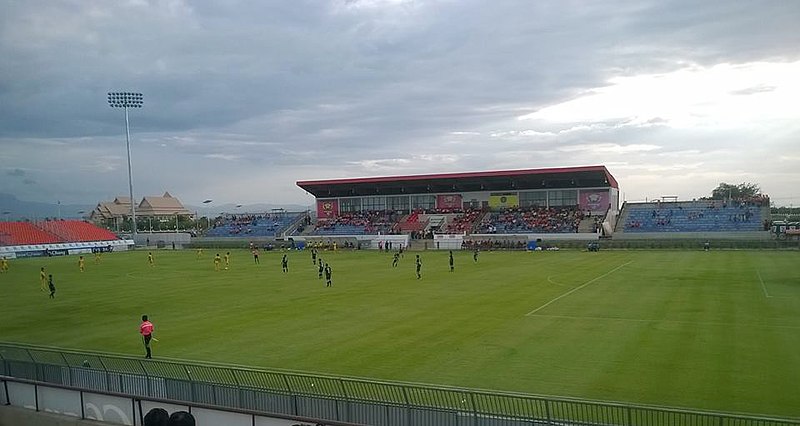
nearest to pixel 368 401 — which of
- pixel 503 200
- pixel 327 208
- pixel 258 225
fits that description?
pixel 503 200

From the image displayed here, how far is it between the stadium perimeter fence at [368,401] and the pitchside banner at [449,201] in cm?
8095

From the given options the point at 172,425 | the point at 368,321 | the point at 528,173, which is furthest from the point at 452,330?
the point at 528,173

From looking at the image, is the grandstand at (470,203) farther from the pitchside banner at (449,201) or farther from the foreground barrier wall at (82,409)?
the foreground barrier wall at (82,409)

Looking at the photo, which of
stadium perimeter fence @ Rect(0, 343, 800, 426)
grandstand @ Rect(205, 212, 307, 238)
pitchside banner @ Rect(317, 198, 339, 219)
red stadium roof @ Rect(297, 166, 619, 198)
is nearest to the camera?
stadium perimeter fence @ Rect(0, 343, 800, 426)

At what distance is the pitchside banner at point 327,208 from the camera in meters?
105

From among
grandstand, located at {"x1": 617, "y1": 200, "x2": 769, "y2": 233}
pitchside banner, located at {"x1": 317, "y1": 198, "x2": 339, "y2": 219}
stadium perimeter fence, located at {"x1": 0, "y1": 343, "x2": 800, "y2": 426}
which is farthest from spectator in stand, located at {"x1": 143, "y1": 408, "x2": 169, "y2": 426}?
pitchside banner, located at {"x1": 317, "y1": 198, "x2": 339, "y2": 219}

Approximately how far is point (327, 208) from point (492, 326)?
83833mm

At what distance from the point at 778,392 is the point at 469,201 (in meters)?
80.7

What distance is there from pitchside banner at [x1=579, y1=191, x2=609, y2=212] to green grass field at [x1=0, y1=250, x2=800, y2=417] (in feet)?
129

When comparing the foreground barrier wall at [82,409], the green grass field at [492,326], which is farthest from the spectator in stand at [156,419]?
the green grass field at [492,326]

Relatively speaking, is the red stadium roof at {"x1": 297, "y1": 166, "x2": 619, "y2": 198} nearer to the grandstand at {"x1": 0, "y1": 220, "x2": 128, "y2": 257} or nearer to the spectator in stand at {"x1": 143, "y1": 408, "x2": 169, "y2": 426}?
the grandstand at {"x1": 0, "y1": 220, "x2": 128, "y2": 257}

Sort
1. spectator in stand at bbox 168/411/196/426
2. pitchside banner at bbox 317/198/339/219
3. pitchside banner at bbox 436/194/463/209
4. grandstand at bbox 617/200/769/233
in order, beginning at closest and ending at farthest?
1. spectator in stand at bbox 168/411/196/426
2. grandstand at bbox 617/200/769/233
3. pitchside banner at bbox 436/194/463/209
4. pitchside banner at bbox 317/198/339/219

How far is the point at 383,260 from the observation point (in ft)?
201

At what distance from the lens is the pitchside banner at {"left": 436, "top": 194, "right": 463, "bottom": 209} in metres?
95.5
